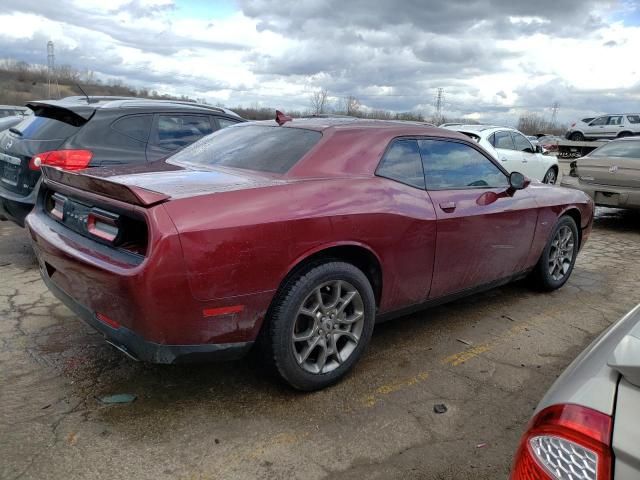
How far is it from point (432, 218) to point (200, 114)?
12.4 ft

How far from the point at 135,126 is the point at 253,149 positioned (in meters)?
2.59

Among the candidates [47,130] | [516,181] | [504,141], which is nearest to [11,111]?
[47,130]

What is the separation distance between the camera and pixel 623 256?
22.6 ft

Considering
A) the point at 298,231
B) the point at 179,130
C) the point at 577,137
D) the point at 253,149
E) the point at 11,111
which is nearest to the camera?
the point at 298,231

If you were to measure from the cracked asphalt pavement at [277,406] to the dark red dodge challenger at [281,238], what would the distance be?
0.33m

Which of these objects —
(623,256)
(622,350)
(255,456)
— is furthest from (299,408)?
(623,256)

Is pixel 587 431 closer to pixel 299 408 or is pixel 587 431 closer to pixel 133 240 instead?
pixel 299 408

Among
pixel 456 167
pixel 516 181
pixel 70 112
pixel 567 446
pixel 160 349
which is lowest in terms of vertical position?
pixel 160 349

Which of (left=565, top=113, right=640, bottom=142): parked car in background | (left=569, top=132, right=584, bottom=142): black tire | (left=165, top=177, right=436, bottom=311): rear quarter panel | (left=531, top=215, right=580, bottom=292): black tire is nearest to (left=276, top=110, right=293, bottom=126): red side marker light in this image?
(left=165, top=177, right=436, bottom=311): rear quarter panel

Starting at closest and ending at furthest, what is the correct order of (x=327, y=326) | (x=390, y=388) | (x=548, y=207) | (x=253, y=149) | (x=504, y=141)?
1. (x=327, y=326)
2. (x=390, y=388)
3. (x=253, y=149)
4. (x=548, y=207)
5. (x=504, y=141)

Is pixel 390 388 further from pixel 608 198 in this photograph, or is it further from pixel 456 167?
pixel 608 198

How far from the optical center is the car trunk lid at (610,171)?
325 inches

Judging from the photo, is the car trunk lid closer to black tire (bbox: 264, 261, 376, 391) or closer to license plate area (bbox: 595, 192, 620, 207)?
license plate area (bbox: 595, 192, 620, 207)

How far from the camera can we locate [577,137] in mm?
28594
